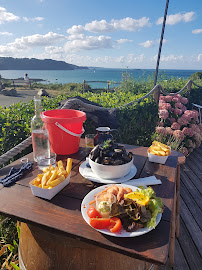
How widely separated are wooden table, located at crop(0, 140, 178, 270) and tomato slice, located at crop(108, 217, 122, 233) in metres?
0.04

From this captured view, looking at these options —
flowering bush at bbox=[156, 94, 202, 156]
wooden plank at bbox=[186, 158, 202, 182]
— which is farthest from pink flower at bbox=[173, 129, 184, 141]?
wooden plank at bbox=[186, 158, 202, 182]

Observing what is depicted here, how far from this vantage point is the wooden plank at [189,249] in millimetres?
2127

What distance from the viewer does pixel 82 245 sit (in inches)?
43.4

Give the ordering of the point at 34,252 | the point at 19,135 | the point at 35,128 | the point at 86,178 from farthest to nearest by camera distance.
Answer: the point at 19,135 < the point at 35,128 < the point at 86,178 < the point at 34,252

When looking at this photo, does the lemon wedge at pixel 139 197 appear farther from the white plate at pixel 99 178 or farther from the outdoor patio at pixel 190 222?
the outdoor patio at pixel 190 222

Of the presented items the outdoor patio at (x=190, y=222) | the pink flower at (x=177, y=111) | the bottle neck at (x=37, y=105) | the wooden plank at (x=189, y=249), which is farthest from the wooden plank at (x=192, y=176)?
the bottle neck at (x=37, y=105)

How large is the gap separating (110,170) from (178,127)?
13.2ft

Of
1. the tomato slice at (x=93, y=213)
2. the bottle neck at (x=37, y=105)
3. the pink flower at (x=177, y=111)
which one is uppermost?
the bottle neck at (x=37, y=105)

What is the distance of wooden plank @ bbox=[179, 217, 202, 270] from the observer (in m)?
2.13

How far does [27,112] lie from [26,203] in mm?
1964

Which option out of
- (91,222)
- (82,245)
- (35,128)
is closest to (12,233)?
(35,128)

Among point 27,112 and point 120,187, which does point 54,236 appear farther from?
point 27,112

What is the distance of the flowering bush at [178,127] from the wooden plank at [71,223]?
3.58 metres

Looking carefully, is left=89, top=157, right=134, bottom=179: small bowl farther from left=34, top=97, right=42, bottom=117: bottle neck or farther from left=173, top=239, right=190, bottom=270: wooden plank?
left=173, top=239, right=190, bottom=270: wooden plank
